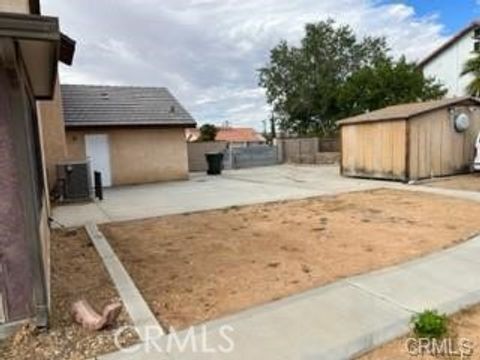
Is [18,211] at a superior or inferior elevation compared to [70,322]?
superior

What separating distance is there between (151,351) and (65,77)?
18.2 metres

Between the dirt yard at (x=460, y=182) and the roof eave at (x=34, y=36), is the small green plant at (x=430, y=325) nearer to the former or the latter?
the roof eave at (x=34, y=36)

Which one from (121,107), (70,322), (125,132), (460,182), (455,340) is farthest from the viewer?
(121,107)

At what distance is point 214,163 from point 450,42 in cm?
2442

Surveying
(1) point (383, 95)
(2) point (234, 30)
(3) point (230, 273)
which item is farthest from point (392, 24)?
(3) point (230, 273)

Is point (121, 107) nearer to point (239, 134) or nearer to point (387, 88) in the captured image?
point (387, 88)

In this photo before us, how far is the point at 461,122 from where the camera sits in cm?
1391

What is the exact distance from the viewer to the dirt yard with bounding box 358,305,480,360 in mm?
3191

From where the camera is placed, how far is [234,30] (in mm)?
19938

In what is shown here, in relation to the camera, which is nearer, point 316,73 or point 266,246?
point 266,246

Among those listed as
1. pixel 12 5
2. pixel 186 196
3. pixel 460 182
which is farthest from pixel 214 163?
pixel 12 5

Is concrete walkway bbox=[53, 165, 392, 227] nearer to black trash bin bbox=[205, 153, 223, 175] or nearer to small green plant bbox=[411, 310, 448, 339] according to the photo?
black trash bin bbox=[205, 153, 223, 175]

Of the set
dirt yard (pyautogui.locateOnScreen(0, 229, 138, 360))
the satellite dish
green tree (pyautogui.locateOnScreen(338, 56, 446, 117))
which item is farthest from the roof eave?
green tree (pyautogui.locateOnScreen(338, 56, 446, 117))

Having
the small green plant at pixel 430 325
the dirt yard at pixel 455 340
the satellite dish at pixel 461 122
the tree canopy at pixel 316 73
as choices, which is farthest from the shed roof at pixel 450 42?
the small green plant at pixel 430 325
